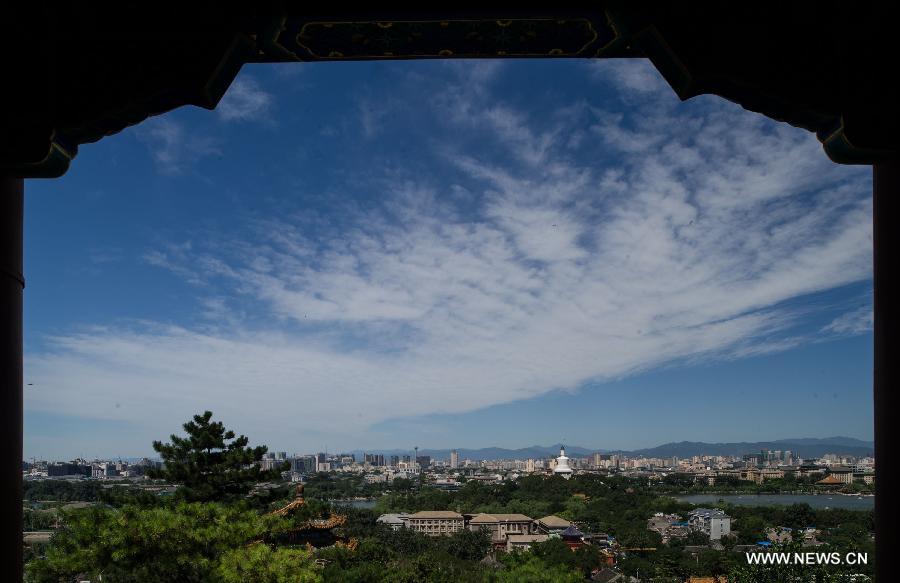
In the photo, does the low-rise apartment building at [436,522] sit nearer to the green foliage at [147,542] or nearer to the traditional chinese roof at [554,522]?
the traditional chinese roof at [554,522]

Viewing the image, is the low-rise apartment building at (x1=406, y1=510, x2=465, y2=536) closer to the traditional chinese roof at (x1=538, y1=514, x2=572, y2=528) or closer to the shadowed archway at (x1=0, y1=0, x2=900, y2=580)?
the traditional chinese roof at (x1=538, y1=514, x2=572, y2=528)

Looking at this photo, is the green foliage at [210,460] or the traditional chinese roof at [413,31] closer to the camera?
the traditional chinese roof at [413,31]

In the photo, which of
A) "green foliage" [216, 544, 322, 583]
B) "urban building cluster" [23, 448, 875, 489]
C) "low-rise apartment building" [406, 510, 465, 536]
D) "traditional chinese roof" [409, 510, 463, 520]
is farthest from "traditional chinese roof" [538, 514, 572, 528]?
"green foliage" [216, 544, 322, 583]

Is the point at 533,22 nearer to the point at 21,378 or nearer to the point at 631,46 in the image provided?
the point at 631,46

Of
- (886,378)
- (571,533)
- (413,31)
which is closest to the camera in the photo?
(886,378)

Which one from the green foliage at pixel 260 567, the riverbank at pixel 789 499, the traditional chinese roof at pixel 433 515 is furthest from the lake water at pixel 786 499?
the green foliage at pixel 260 567

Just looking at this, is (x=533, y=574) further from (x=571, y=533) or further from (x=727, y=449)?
(x=727, y=449)

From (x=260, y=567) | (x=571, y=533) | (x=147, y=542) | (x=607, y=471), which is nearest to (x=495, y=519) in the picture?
(x=571, y=533)
